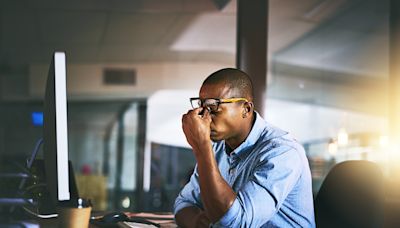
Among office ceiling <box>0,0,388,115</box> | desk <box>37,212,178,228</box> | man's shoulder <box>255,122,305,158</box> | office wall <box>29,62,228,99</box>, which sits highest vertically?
office ceiling <box>0,0,388,115</box>

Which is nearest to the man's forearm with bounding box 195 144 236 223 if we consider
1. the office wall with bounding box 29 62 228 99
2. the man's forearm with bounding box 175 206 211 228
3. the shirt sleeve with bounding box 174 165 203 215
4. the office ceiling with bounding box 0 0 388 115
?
the man's forearm with bounding box 175 206 211 228

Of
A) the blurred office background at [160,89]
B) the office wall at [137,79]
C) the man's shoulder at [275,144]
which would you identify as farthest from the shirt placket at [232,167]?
the office wall at [137,79]

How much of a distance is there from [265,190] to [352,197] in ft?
1.85

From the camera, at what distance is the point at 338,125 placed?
682 centimetres

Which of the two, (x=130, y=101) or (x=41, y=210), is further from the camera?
(x=130, y=101)

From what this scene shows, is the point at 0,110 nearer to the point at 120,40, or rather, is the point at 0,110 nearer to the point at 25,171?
the point at 120,40

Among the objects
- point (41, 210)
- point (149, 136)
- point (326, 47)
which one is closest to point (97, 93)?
point (149, 136)

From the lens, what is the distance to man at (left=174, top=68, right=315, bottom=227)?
62.3 inches

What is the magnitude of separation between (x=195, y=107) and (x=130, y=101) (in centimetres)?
541

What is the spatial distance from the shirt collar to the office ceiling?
3776mm

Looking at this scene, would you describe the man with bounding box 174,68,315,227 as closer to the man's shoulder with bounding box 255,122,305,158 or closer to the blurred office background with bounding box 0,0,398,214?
the man's shoulder with bounding box 255,122,305,158

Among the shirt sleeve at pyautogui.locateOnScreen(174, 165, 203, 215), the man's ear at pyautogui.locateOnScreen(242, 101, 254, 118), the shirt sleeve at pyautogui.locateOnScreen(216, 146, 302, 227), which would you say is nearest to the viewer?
the shirt sleeve at pyautogui.locateOnScreen(216, 146, 302, 227)

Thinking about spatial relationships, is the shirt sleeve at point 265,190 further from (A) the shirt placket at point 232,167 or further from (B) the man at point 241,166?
(A) the shirt placket at point 232,167

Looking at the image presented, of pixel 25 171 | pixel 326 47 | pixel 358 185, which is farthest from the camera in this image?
pixel 326 47
